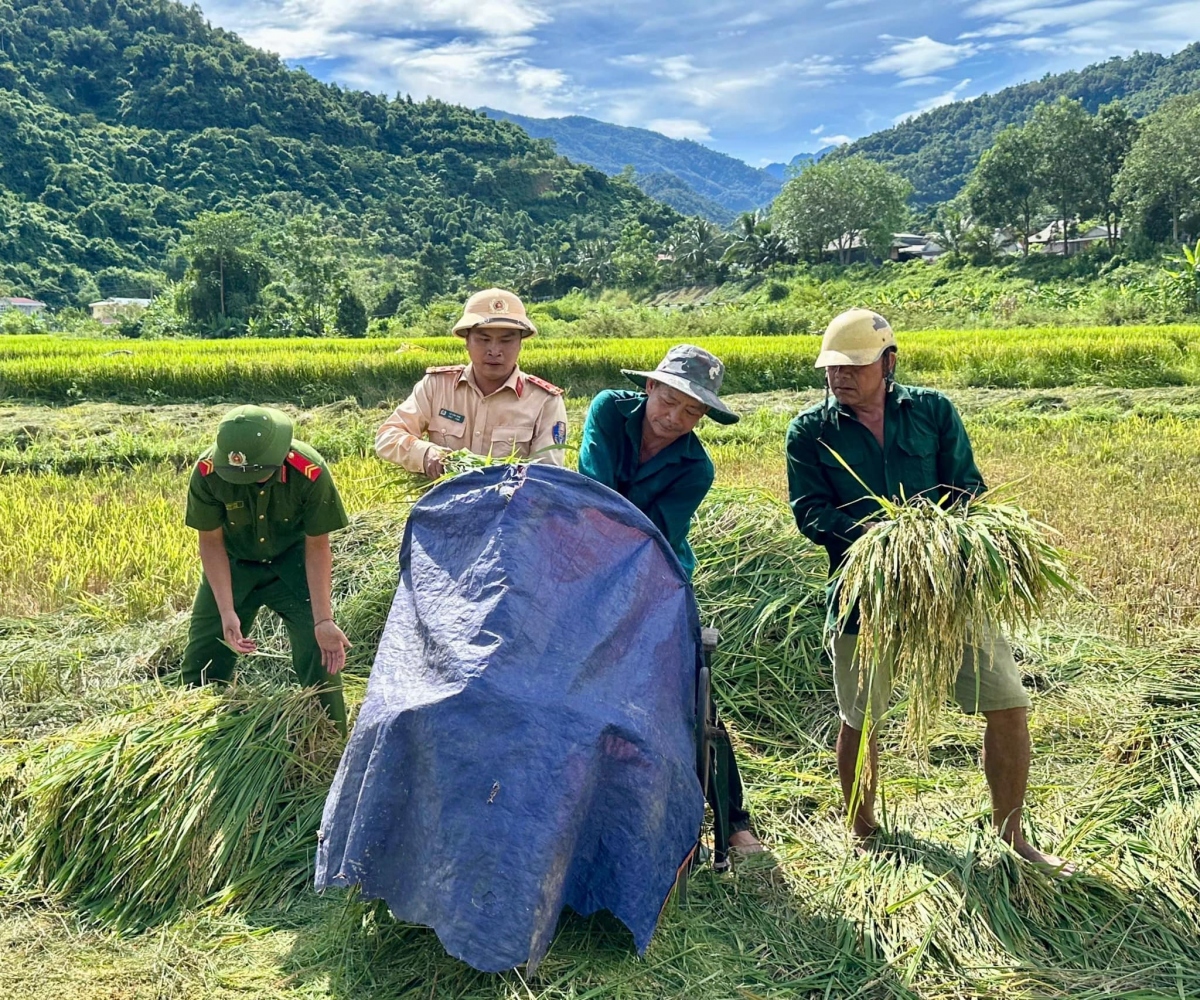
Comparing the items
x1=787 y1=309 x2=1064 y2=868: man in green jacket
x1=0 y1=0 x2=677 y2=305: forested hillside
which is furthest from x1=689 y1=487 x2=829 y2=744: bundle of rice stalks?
x1=0 y1=0 x2=677 y2=305: forested hillside

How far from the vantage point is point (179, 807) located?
8.55 feet

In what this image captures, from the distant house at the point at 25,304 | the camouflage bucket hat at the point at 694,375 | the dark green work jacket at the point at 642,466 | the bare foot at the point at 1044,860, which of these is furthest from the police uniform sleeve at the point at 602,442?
the distant house at the point at 25,304

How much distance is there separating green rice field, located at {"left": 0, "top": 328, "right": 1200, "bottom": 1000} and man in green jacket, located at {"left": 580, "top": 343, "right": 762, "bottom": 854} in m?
0.47

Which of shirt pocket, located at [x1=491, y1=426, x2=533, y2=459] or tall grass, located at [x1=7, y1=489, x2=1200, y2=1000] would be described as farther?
shirt pocket, located at [x1=491, y1=426, x2=533, y2=459]

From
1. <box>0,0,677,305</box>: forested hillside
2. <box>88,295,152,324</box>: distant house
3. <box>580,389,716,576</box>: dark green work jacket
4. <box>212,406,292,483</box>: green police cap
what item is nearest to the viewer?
<box>580,389,716,576</box>: dark green work jacket

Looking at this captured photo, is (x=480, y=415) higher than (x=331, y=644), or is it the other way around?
(x=480, y=415)

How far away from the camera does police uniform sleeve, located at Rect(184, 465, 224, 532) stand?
2.98 m

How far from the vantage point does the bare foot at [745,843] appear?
2625 millimetres

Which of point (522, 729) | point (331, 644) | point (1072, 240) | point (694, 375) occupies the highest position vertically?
point (1072, 240)

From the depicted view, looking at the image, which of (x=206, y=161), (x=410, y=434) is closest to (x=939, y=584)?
(x=410, y=434)

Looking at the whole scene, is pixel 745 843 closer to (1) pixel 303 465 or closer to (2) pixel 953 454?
(2) pixel 953 454

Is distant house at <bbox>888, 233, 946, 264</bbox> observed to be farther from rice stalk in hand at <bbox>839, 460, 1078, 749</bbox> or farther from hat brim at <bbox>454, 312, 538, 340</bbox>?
rice stalk in hand at <bbox>839, 460, 1078, 749</bbox>

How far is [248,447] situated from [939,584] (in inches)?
77.1

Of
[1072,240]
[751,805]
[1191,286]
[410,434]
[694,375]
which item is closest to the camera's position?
[694,375]
